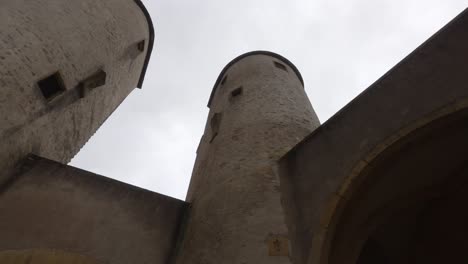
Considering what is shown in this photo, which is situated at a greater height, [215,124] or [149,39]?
[149,39]

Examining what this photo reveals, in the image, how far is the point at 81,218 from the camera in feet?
16.4

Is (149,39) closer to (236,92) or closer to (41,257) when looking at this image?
(236,92)

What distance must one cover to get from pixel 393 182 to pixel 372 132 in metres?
0.78

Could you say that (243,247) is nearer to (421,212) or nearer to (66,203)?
(66,203)

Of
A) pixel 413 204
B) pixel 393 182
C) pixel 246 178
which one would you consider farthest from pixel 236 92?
pixel 393 182

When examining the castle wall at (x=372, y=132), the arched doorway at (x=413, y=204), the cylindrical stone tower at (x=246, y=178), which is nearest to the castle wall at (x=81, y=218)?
the cylindrical stone tower at (x=246, y=178)

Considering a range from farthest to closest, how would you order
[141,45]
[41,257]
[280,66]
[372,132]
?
1. [141,45]
2. [280,66]
3. [41,257]
4. [372,132]

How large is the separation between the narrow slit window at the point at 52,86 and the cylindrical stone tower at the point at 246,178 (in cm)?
343

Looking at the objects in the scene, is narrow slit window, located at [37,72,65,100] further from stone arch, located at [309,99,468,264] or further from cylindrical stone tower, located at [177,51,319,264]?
stone arch, located at [309,99,468,264]

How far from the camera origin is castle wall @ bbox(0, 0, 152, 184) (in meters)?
5.50

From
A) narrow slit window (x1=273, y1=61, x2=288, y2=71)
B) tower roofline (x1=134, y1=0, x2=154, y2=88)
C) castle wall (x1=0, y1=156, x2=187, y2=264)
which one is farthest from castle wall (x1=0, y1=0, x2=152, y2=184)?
narrow slit window (x1=273, y1=61, x2=288, y2=71)

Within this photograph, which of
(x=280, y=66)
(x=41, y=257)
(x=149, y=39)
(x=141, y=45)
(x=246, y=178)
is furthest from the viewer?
(x=149, y=39)

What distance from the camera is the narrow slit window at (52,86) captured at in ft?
21.0

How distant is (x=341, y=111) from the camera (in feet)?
15.1
